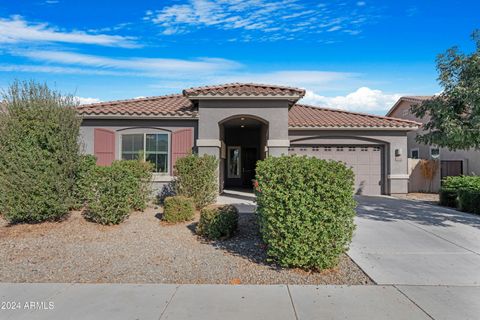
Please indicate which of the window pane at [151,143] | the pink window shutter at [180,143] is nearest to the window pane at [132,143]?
the window pane at [151,143]

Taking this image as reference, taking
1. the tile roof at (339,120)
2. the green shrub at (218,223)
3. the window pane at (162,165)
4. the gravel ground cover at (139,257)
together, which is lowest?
the gravel ground cover at (139,257)

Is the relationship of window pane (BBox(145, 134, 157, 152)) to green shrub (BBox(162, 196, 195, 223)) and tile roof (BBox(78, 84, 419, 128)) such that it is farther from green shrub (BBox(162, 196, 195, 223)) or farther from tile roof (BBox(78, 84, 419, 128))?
green shrub (BBox(162, 196, 195, 223))

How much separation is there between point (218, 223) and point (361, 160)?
10398mm

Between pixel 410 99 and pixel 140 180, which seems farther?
pixel 410 99

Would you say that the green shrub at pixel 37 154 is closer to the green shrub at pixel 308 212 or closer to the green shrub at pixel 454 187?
the green shrub at pixel 308 212

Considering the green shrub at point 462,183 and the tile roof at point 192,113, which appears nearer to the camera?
the green shrub at point 462,183

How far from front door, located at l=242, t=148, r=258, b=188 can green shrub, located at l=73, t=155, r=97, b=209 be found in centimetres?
1039

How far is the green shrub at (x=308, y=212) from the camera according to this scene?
15.5ft

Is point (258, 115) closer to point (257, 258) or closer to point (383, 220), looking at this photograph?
point (383, 220)

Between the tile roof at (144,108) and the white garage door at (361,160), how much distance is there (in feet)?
18.2

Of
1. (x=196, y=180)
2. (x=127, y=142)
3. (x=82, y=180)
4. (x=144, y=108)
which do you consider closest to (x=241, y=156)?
(x=144, y=108)

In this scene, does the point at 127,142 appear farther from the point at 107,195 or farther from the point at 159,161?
the point at 107,195

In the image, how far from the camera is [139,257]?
5598 mm

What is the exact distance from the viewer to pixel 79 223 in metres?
7.72
